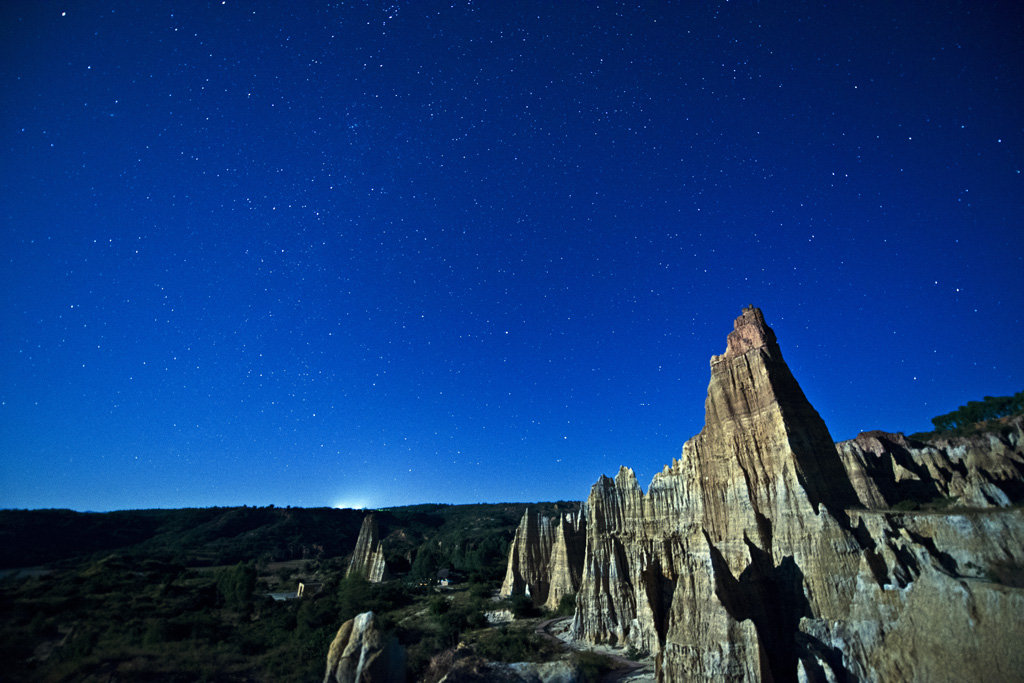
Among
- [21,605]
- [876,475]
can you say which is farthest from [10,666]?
[876,475]

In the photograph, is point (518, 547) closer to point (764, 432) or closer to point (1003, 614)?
point (764, 432)

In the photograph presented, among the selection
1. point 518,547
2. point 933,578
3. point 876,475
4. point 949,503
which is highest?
point 876,475

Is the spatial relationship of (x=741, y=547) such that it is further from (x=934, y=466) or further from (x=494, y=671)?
(x=934, y=466)

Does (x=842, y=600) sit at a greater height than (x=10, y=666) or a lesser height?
greater

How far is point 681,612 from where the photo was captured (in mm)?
22078

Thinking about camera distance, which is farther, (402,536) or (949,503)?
(402,536)

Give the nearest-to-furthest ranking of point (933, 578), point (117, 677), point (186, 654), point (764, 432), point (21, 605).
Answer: point (933, 578)
point (117, 677)
point (764, 432)
point (186, 654)
point (21, 605)

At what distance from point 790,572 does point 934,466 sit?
4249 cm

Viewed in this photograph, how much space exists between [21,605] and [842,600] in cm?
6289

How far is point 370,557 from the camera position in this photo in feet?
251

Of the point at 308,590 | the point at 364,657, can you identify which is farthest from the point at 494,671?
the point at 308,590

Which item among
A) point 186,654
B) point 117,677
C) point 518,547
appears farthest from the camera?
point 518,547

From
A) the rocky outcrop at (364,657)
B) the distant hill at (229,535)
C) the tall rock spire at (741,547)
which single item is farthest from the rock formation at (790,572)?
the distant hill at (229,535)

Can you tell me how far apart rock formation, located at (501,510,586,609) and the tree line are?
2483 inches
